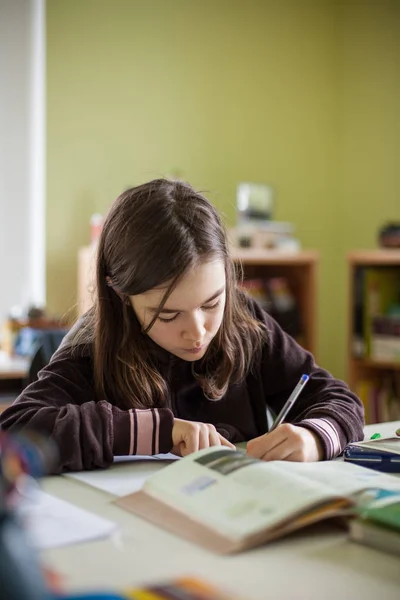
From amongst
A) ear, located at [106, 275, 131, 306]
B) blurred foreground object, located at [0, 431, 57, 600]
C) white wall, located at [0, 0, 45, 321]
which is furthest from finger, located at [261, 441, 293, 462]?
white wall, located at [0, 0, 45, 321]

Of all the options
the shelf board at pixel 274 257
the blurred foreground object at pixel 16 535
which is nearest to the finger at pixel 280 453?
the blurred foreground object at pixel 16 535

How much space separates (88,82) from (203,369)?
2.27 metres

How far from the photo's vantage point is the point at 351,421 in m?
1.31

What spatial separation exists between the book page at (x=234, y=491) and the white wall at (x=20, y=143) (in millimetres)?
2372

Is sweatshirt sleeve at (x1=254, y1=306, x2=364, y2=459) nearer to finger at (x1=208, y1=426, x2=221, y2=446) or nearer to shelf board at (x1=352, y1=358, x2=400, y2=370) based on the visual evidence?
finger at (x1=208, y1=426, x2=221, y2=446)

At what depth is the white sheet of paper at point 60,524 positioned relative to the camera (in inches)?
32.6

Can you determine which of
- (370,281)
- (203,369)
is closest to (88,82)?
(370,281)

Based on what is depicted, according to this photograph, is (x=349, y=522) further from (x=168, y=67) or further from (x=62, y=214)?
(x=168, y=67)

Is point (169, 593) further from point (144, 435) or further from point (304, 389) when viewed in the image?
point (304, 389)

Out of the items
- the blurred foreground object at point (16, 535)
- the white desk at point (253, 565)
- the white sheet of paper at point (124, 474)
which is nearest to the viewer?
the blurred foreground object at point (16, 535)

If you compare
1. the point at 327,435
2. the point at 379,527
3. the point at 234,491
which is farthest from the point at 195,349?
the point at 379,527

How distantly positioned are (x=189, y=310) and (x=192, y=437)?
7.4 inches

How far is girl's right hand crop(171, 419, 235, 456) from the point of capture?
117 cm

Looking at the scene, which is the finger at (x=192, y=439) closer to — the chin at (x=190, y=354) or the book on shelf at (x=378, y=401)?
the chin at (x=190, y=354)
